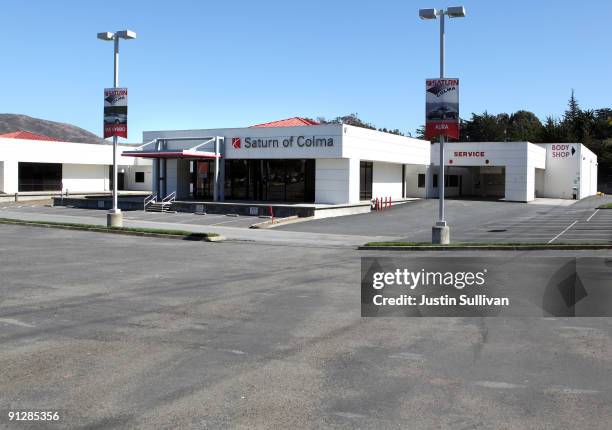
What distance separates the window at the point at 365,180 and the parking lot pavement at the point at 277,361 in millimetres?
29545

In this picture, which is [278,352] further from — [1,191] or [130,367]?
[1,191]

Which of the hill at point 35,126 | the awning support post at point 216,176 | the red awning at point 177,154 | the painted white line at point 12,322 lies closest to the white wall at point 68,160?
the red awning at point 177,154

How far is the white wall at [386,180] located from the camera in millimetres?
43375

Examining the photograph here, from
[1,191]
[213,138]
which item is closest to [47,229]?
[213,138]

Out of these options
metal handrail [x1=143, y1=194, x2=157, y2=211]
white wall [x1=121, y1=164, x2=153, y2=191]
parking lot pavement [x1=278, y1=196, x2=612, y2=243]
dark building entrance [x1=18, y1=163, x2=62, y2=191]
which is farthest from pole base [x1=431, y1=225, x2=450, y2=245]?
white wall [x1=121, y1=164, x2=153, y2=191]

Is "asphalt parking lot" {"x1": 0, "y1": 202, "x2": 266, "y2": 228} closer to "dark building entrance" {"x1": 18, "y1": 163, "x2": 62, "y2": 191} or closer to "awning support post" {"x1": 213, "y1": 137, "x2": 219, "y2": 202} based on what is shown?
"awning support post" {"x1": 213, "y1": 137, "x2": 219, "y2": 202}

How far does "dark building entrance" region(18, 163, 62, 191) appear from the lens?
171ft

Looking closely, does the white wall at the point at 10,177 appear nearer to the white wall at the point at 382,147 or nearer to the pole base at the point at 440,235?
the white wall at the point at 382,147

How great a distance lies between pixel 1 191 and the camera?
49.8m

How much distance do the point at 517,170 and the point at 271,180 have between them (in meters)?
20.2

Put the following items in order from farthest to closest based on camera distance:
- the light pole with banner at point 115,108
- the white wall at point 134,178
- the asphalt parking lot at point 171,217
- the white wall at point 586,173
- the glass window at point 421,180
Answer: the white wall at point 134,178 → the white wall at point 586,173 → the glass window at point 421,180 → the asphalt parking lot at point 171,217 → the light pole with banner at point 115,108

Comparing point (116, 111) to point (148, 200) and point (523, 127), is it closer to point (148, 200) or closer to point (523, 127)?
point (148, 200)

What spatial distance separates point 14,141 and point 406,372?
165ft

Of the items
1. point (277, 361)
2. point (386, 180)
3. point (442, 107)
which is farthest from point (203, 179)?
point (277, 361)
